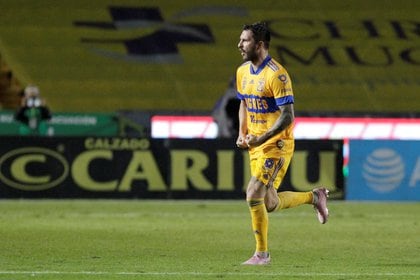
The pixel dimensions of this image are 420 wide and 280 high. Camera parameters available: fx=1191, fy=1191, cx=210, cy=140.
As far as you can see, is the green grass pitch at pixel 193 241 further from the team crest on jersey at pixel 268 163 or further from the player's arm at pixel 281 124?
the player's arm at pixel 281 124

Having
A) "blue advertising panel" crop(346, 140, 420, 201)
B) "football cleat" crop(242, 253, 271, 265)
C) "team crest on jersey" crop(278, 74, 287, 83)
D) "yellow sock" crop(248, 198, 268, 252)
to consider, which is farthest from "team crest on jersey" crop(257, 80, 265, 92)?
"blue advertising panel" crop(346, 140, 420, 201)

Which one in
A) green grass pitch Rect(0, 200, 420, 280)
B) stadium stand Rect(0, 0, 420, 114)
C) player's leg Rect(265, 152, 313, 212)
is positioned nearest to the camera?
green grass pitch Rect(0, 200, 420, 280)

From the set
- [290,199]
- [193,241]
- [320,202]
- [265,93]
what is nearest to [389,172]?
[193,241]

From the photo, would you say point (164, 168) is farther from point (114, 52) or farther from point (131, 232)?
point (114, 52)

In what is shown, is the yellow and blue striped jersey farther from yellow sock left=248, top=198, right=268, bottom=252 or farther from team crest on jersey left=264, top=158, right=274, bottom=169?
yellow sock left=248, top=198, right=268, bottom=252

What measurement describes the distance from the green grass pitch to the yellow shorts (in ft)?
2.29

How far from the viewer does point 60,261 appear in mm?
9695

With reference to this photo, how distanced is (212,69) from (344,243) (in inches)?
627

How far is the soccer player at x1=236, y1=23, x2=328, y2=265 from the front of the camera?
9266 mm

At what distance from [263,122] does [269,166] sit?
352mm

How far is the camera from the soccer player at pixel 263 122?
9.27 metres

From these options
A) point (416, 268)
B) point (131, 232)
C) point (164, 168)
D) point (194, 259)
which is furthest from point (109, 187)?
point (416, 268)

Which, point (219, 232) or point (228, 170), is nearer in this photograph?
point (219, 232)

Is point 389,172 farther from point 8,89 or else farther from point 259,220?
point 8,89
